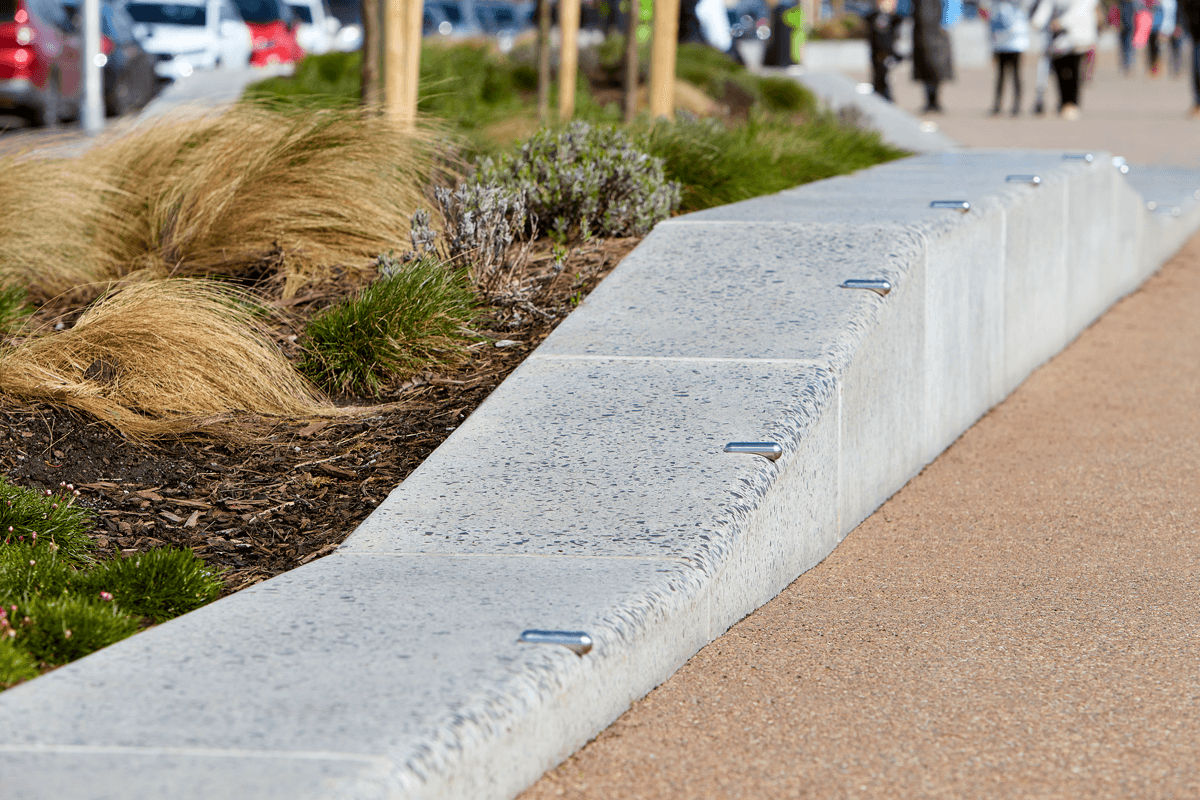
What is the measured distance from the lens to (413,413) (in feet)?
14.7

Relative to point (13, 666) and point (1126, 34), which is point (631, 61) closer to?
point (13, 666)

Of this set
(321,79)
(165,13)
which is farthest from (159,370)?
(165,13)

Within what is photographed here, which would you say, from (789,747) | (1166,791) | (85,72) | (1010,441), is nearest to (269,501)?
(789,747)

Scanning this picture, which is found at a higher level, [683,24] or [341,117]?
[683,24]

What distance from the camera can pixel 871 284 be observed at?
4.62m

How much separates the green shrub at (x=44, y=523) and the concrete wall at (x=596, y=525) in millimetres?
728

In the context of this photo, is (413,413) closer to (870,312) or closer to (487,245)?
(487,245)

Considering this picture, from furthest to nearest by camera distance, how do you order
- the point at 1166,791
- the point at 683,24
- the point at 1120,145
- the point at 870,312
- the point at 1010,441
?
the point at 683,24
the point at 1120,145
the point at 1010,441
the point at 870,312
the point at 1166,791

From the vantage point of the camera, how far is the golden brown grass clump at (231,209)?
18.6 ft

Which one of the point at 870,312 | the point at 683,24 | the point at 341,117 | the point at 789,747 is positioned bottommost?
the point at 789,747

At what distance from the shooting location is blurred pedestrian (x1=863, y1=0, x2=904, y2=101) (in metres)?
20.1

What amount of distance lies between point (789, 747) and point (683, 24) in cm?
2133

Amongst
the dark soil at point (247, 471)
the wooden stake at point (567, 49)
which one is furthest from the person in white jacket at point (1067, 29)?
the dark soil at point (247, 471)

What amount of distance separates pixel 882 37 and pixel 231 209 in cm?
1599
